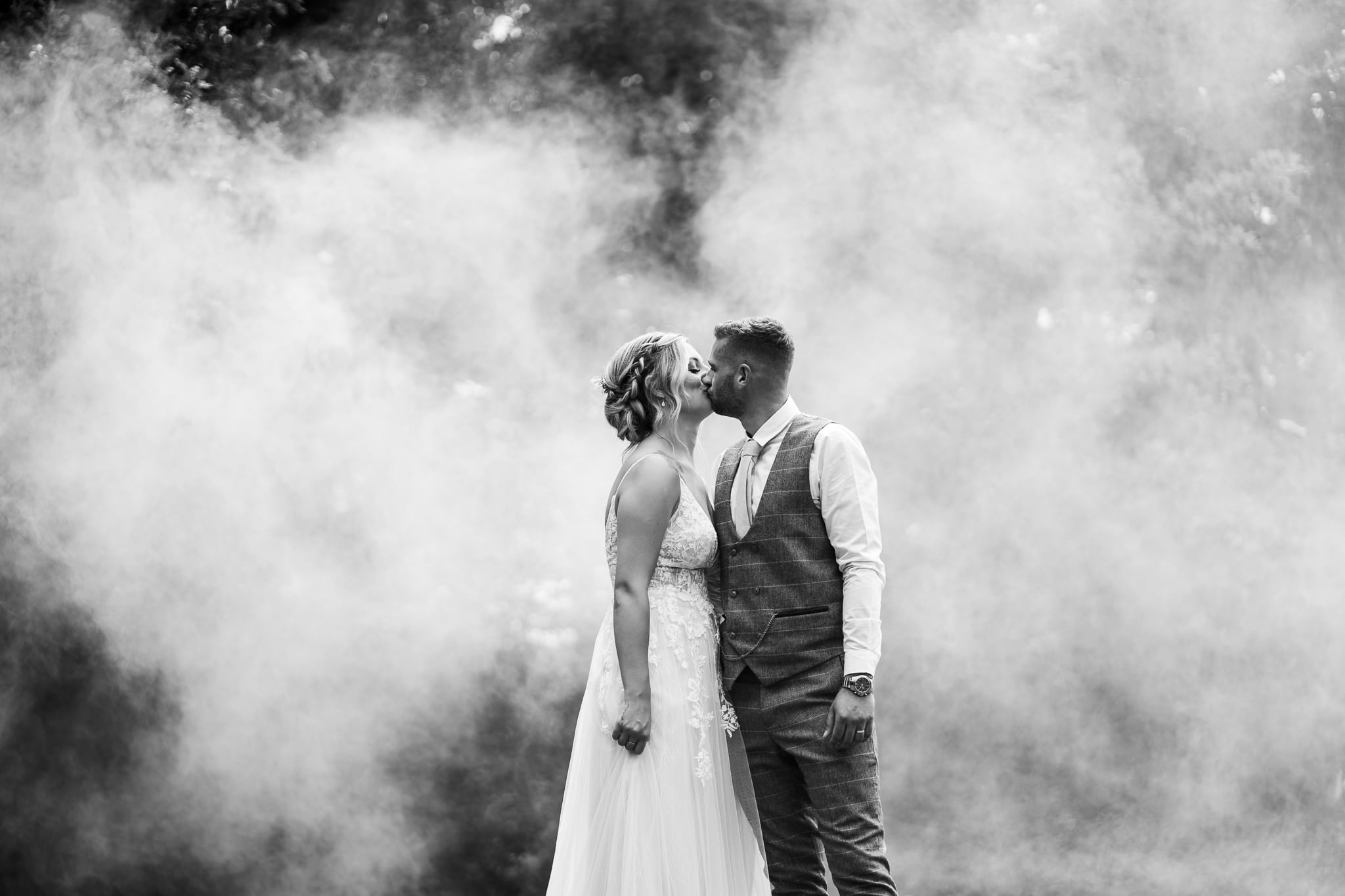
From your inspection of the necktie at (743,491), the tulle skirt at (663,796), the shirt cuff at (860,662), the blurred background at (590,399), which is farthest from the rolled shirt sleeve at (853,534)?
the blurred background at (590,399)

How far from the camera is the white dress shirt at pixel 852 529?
2.28 metres

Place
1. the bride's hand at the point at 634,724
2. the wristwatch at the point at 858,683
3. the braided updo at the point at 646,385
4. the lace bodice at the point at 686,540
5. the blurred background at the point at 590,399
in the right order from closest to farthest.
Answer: the wristwatch at the point at 858,683
the bride's hand at the point at 634,724
the lace bodice at the point at 686,540
the braided updo at the point at 646,385
the blurred background at the point at 590,399

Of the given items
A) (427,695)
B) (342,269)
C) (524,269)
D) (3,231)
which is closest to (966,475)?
(524,269)

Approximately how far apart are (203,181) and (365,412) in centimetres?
121

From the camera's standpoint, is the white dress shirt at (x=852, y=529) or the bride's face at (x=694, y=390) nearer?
the white dress shirt at (x=852, y=529)

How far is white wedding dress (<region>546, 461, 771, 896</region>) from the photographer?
2.35 meters

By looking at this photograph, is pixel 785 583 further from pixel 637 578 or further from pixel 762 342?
pixel 762 342

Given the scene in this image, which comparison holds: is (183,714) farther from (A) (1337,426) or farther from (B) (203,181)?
(A) (1337,426)

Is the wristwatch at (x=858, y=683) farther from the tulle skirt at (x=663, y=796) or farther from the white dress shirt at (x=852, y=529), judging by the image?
the tulle skirt at (x=663, y=796)

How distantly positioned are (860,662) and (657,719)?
1.53ft

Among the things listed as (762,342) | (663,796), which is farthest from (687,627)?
(762,342)

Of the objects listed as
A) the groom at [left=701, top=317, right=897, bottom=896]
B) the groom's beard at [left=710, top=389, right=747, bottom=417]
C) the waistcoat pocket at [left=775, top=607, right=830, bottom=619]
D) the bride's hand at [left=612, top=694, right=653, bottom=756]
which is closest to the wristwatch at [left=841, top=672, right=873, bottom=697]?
the groom at [left=701, top=317, right=897, bottom=896]

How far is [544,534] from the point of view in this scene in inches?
183

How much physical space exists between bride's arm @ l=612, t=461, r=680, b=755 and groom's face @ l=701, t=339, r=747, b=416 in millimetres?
230
